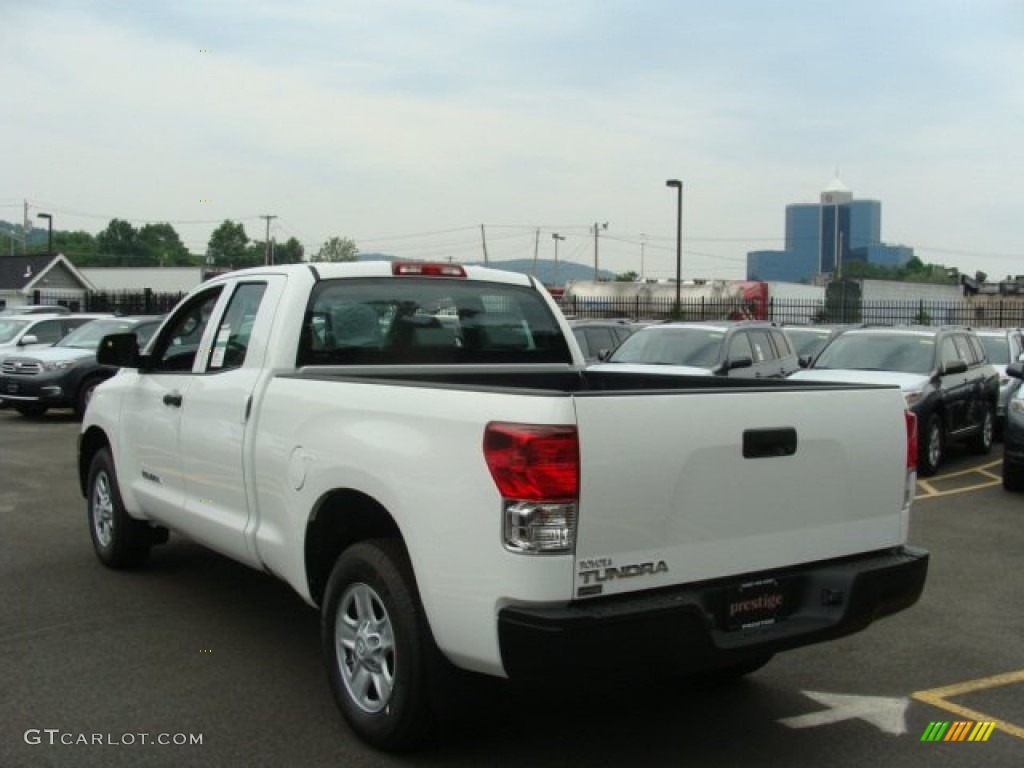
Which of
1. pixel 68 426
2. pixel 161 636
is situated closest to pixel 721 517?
pixel 161 636

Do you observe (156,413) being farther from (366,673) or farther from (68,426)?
(68,426)

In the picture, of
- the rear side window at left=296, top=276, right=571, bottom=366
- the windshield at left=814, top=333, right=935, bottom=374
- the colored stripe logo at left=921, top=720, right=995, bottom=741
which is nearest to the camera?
the colored stripe logo at left=921, top=720, right=995, bottom=741

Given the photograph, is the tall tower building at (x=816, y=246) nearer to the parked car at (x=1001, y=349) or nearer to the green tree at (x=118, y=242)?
the green tree at (x=118, y=242)

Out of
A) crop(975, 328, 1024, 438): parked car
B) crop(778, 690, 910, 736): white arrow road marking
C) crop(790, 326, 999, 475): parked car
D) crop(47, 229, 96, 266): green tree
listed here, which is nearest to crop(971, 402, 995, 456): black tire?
crop(790, 326, 999, 475): parked car

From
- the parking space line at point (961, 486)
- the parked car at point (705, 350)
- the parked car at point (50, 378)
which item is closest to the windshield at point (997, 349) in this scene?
the parked car at point (705, 350)

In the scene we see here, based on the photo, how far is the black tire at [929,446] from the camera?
11688mm

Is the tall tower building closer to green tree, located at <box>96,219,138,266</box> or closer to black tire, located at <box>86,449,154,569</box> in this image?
green tree, located at <box>96,219,138,266</box>

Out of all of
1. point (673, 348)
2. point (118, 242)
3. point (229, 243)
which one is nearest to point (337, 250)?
point (229, 243)

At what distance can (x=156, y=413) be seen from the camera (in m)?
5.95

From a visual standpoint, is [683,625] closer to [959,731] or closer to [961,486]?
[959,731]

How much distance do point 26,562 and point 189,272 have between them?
68975 mm

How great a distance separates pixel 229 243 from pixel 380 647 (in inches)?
4846

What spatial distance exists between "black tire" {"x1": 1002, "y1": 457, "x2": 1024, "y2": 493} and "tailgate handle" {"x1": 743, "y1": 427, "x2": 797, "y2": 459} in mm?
7733

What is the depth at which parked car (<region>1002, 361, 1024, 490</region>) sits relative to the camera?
1032cm
